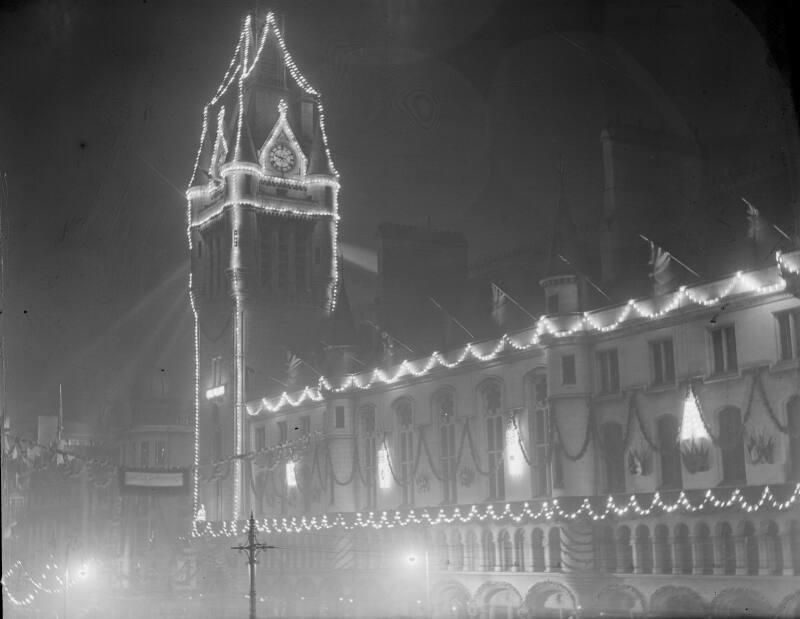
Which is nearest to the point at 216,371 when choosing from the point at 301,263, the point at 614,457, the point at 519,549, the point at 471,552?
the point at 301,263

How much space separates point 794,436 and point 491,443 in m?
19.3

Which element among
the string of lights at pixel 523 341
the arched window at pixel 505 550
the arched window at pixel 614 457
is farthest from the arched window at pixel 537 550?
the string of lights at pixel 523 341

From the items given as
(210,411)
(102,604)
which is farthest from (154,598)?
(210,411)

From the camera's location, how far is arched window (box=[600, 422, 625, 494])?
49.7 m

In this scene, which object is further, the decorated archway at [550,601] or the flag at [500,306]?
the flag at [500,306]

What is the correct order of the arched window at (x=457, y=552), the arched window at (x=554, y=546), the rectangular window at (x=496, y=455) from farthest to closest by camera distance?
the arched window at (x=457, y=552) < the rectangular window at (x=496, y=455) < the arched window at (x=554, y=546)

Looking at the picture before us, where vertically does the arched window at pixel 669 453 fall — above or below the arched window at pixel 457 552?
above

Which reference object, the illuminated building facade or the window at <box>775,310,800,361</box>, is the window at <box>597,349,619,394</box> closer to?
the illuminated building facade

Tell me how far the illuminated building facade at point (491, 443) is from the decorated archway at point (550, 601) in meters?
0.11

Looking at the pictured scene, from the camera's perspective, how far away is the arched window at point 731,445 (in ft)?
144

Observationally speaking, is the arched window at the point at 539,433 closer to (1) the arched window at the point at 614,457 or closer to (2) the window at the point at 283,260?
(1) the arched window at the point at 614,457

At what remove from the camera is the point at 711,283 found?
146 ft

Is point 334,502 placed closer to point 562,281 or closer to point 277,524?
point 277,524

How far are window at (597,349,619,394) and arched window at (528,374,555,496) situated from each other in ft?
10.3
